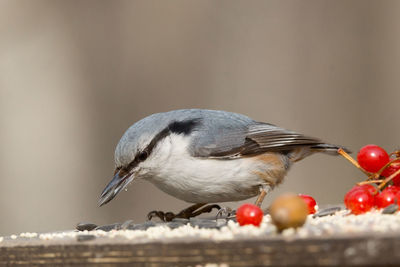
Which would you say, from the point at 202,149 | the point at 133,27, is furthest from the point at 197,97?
the point at 202,149

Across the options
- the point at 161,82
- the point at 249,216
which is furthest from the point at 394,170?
the point at 161,82

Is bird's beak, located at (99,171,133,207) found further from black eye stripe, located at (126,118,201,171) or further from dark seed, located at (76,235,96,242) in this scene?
dark seed, located at (76,235,96,242)

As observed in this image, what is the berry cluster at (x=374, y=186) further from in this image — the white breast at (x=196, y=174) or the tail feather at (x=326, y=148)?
the tail feather at (x=326, y=148)

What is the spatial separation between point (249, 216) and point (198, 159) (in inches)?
37.7

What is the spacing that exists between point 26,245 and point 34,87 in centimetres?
342

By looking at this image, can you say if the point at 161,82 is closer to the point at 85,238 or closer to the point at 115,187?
the point at 115,187

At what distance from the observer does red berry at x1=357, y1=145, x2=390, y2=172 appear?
219cm

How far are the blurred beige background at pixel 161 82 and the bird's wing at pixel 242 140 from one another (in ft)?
4.24

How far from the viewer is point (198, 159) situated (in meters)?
2.62

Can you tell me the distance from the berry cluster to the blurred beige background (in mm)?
2015

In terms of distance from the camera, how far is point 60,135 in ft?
16.0

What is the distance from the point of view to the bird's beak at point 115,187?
2.43 meters

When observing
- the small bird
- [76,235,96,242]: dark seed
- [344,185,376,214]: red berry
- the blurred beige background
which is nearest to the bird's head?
the small bird

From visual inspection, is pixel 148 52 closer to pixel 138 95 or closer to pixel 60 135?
pixel 138 95
